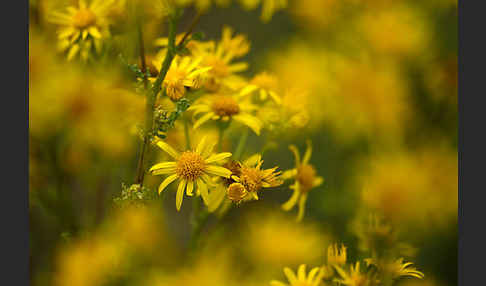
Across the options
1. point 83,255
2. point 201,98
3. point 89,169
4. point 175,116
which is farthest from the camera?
point 89,169

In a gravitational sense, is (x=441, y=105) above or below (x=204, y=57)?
above

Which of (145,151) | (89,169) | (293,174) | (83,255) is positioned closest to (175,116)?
(145,151)

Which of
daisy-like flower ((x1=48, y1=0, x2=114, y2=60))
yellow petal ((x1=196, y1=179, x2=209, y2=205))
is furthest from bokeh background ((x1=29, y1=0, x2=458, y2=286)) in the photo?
yellow petal ((x1=196, y1=179, x2=209, y2=205))

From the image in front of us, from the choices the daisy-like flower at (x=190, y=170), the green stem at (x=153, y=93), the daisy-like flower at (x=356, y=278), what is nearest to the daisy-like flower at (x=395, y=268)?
the daisy-like flower at (x=356, y=278)

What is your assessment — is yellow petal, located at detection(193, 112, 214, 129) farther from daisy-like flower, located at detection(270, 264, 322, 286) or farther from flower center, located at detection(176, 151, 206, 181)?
daisy-like flower, located at detection(270, 264, 322, 286)

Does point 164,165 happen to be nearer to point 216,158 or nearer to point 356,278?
point 216,158

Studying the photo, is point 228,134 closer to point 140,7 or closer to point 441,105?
point 140,7
